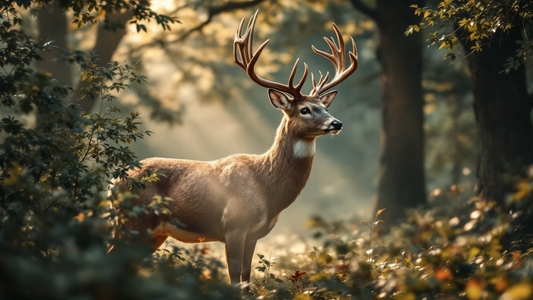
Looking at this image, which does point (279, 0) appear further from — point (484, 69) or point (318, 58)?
point (318, 58)

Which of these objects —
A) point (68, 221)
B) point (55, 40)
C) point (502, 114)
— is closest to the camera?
point (68, 221)

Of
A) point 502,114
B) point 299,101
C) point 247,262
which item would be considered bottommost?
point 247,262

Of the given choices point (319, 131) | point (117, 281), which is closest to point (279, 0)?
point (319, 131)

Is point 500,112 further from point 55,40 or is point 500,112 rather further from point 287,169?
point 55,40

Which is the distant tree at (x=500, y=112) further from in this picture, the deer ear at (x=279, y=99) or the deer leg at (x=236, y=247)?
the deer leg at (x=236, y=247)

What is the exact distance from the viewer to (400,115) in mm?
11547

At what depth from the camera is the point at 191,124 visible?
49312 mm

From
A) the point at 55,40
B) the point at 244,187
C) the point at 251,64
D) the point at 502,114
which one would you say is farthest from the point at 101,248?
the point at 55,40

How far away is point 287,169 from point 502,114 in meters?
3.77

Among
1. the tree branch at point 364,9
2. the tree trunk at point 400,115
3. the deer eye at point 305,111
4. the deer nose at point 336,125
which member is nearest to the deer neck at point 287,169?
the deer eye at point 305,111

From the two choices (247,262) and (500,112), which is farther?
(500,112)

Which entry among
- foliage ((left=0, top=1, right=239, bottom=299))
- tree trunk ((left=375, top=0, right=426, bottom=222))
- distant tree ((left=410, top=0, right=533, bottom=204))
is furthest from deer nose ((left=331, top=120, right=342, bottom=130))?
tree trunk ((left=375, top=0, right=426, bottom=222))

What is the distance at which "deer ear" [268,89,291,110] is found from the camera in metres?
6.64

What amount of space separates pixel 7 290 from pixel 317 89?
202 inches
